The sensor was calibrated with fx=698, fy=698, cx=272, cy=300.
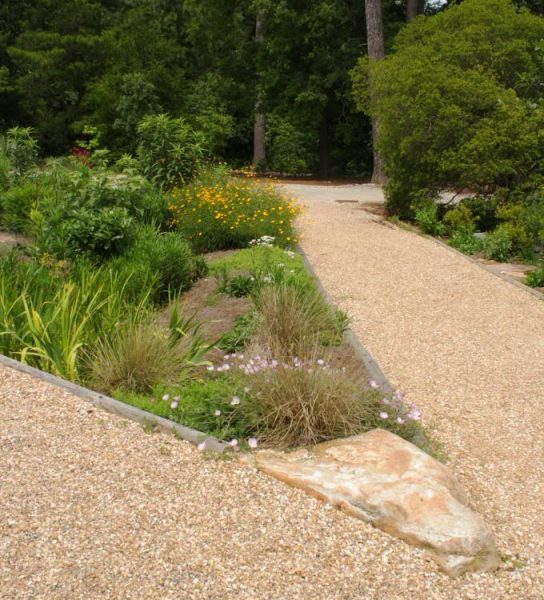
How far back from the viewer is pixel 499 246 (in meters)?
9.55

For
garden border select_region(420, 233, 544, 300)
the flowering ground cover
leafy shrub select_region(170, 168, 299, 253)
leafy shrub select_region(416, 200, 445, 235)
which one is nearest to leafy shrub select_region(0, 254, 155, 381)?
the flowering ground cover

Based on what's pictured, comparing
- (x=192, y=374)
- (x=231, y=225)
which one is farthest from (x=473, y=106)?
(x=192, y=374)

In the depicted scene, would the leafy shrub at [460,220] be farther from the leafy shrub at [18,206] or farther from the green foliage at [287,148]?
the green foliage at [287,148]

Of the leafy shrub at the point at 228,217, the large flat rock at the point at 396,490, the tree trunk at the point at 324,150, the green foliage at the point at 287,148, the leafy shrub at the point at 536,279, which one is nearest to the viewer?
the large flat rock at the point at 396,490

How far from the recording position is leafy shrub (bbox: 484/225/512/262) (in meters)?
9.49

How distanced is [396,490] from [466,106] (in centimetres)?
951

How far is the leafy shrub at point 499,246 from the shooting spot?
949 centimetres

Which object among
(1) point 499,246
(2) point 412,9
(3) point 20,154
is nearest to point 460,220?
(1) point 499,246

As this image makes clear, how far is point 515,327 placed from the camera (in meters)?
6.42

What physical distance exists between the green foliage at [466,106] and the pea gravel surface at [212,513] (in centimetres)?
672

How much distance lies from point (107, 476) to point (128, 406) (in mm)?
670

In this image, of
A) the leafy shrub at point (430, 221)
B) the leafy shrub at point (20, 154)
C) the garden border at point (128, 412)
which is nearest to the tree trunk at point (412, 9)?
the leafy shrub at point (430, 221)

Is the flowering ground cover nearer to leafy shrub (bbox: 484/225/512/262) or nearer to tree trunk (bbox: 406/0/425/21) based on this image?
leafy shrub (bbox: 484/225/512/262)

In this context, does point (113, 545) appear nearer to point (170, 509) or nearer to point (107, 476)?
point (170, 509)
